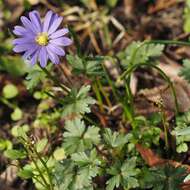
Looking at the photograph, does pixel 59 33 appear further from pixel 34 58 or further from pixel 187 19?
pixel 187 19

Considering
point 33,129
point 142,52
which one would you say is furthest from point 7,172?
point 142,52

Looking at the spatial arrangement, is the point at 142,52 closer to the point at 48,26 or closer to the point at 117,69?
the point at 117,69

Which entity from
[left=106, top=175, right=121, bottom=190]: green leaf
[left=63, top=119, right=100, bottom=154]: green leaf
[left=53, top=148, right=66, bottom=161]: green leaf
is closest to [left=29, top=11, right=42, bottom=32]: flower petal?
[left=63, top=119, right=100, bottom=154]: green leaf

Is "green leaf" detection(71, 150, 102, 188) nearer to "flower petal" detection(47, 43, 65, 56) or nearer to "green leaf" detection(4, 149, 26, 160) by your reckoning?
"green leaf" detection(4, 149, 26, 160)

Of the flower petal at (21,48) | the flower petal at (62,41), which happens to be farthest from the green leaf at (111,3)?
the flower petal at (21,48)

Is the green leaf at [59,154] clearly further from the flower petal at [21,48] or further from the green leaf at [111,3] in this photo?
the green leaf at [111,3]

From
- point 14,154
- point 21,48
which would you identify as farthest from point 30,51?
point 14,154
